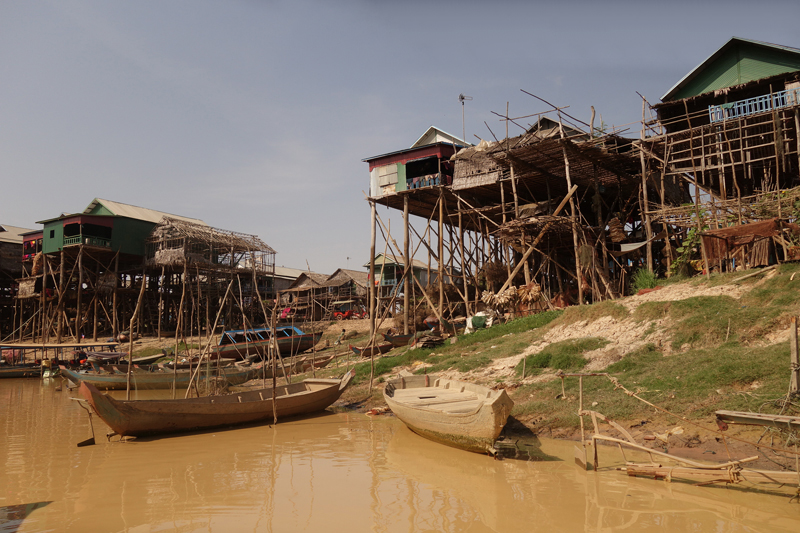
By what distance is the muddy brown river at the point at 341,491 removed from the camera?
6.49 metres

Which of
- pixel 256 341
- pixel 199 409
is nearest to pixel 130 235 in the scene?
pixel 256 341

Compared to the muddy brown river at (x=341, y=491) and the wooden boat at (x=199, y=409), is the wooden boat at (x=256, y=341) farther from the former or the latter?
the muddy brown river at (x=341, y=491)

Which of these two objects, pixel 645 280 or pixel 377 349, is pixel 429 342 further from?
pixel 645 280

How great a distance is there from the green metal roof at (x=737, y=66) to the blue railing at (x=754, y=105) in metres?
1.36

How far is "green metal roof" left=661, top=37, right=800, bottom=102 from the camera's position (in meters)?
19.7

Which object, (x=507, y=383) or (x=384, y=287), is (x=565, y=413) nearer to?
(x=507, y=383)

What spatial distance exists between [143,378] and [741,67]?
26.8m

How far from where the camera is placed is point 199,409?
12.0 meters

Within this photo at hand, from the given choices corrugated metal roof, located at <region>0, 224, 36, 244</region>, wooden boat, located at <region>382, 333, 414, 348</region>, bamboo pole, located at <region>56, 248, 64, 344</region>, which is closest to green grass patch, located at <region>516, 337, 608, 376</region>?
wooden boat, located at <region>382, 333, 414, 348</region>

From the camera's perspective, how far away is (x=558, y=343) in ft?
45.6

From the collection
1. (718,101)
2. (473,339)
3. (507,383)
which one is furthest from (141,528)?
(718,101)

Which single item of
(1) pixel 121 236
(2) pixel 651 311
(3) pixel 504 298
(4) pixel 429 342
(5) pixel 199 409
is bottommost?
(5) pixel 199 409

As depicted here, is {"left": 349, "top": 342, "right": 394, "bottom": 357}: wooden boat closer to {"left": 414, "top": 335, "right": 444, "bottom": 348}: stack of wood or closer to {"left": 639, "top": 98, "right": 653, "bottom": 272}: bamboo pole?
{"left": 414, "top": 335, "right": 444, "bottom": 348}: stack of wood

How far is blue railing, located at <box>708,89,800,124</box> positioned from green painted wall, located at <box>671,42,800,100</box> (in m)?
1.27
